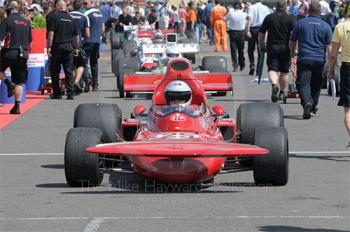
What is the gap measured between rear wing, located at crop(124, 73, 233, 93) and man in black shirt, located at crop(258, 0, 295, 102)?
1030 mm

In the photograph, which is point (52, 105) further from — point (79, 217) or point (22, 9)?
point (79, 217)

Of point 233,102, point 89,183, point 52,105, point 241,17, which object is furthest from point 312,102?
point 241,17

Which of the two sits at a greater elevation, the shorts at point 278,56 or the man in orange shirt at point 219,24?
the shorts at point 278,56

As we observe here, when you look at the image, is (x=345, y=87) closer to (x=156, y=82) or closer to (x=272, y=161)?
(x=272, y=161)

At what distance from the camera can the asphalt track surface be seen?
10.5 metres

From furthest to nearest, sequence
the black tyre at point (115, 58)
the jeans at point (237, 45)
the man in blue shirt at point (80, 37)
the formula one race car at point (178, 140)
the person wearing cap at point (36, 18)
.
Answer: the jeans at point (237, 45)
the person wearing cap at point (36, 18)
the black tyre at point (115, 58)
the man in blue shirt at point (80, 37)
the formula one race car at point (178, 140)

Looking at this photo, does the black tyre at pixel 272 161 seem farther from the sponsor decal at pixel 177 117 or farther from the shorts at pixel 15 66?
the shorts at pixel 15 66

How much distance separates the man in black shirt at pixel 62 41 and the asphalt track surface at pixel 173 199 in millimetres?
7314

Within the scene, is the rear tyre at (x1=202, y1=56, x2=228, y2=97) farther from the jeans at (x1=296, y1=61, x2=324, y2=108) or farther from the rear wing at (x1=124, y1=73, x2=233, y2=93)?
the jeans at (x1=296, y1=61, x2=324, y2=108)

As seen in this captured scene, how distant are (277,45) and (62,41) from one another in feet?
14.7

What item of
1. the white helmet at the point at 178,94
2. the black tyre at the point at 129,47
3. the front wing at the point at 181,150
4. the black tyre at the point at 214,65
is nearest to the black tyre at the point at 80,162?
the front wing at the point at 181,150

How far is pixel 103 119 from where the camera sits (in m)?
14.2

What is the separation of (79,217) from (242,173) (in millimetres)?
3638

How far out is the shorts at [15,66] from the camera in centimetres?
2180
